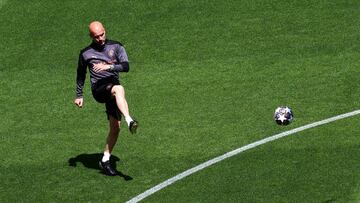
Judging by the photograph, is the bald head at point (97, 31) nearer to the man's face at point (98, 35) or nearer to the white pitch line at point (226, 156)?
the man's face at point (98, 35)

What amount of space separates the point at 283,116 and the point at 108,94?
10.3ft

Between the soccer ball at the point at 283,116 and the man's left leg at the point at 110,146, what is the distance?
2.85 m

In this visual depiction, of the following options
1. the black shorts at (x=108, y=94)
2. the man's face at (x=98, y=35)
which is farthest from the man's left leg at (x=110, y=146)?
the man's face at (x=98, y=35)

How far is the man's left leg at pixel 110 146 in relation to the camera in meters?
14.5

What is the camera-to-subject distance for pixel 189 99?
17625mm

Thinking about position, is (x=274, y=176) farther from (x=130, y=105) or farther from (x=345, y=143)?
(x=130, y=105)

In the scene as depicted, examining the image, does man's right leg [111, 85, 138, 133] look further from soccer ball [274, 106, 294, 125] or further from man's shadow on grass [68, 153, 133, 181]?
soccer ball [274, 106, 294, 125]

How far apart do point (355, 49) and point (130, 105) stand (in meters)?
5.07

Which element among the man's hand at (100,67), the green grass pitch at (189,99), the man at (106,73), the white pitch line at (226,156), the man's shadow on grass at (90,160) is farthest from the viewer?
the man's shadow on grass at (90,160)

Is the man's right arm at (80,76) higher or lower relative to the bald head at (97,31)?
lower

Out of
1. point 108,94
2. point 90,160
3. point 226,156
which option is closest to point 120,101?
point 108,94

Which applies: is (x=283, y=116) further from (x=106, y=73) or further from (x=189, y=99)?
(x=106, y=73)

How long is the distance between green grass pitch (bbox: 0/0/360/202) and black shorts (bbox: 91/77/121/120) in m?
0.93

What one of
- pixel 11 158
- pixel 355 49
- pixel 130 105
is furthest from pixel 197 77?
pixel 11 158
